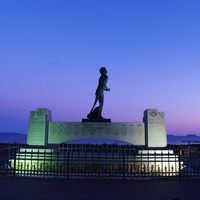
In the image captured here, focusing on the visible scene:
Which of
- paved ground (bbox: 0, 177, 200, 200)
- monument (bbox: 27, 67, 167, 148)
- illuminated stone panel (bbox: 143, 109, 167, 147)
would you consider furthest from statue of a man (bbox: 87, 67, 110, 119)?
paved ground (bbox: 0, 177, 200, 200)

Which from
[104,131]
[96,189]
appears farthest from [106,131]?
[96,189]

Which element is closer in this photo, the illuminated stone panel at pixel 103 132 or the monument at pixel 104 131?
the monument at pixel 104 131

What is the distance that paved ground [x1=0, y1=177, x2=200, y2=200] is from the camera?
5625mm

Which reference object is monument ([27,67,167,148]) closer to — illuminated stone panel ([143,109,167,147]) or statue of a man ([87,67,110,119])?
illuminated stone panel ([143,109,167,147])

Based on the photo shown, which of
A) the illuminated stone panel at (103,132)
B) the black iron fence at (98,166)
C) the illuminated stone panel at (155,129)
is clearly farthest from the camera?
the illuminated stone panel at (103,132)

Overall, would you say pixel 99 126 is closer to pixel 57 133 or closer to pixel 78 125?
pixel 78 125

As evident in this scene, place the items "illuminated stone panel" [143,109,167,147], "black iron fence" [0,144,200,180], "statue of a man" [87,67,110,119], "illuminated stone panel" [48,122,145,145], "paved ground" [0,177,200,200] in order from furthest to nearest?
"statue of a man" [87,67,110,119] < "illuminated stone panel" [48,122,145,145] < "illuminated stone panel" [143,109,167,147] < "black iron fence" [0,144,200,180] < "paved ground" [0,177,200,200]

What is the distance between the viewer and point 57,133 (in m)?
14.5

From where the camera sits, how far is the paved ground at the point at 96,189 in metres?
5.62

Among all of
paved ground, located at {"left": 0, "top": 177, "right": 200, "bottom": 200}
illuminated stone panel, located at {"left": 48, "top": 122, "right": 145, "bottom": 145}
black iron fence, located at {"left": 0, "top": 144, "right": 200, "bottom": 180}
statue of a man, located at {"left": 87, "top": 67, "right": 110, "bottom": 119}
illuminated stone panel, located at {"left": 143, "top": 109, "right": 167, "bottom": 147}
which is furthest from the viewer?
statue of a man, located at {"left": 87, "top": 67, "right": 110, "bottom": 119}

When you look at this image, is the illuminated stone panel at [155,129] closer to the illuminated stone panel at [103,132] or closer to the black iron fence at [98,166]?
the illuminated stone panel at [103,132]

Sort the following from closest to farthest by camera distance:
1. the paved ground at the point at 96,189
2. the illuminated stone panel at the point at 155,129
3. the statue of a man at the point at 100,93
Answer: the paved ground at the point at 96,189, the illuminated stone panel at the point at 155,129, the statue of a man at the point at 100,93

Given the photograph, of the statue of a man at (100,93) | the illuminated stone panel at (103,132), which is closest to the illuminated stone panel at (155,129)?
the illuminated stone panel at (103,132)

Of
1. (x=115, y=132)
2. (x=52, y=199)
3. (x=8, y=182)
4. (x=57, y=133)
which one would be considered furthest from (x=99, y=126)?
(x=52, y=199)
